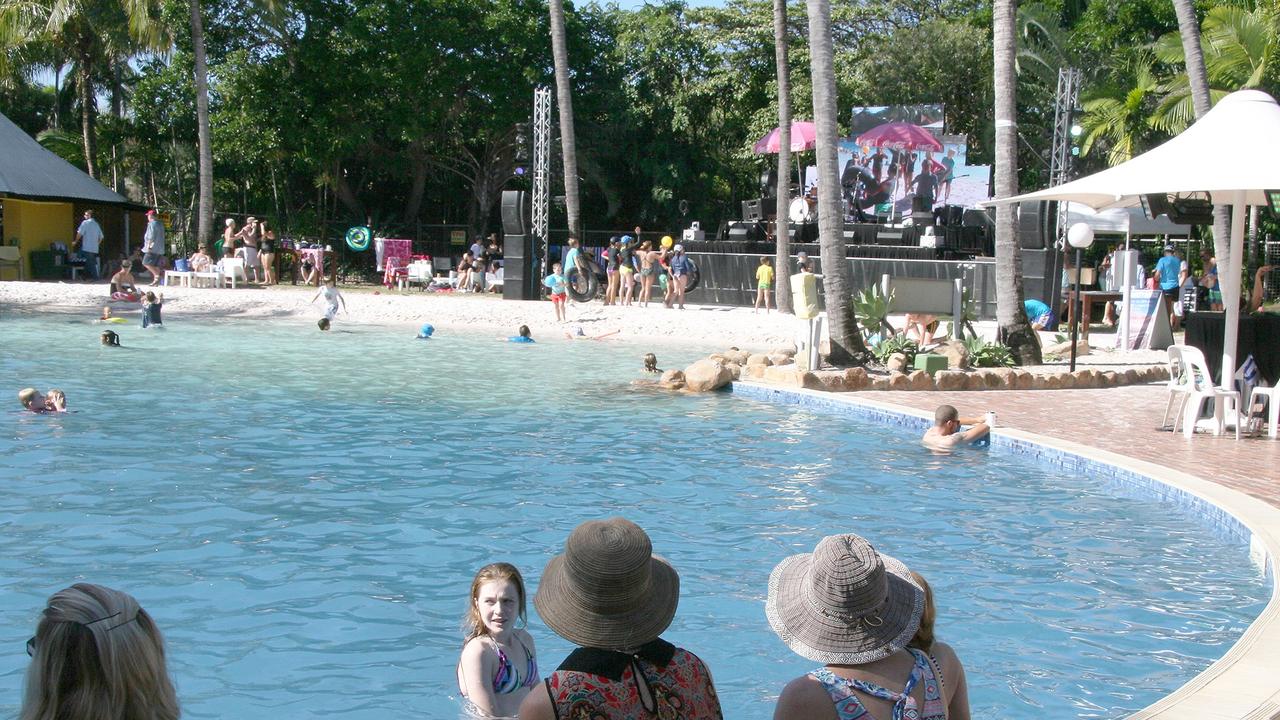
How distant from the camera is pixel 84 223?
29.1 metres

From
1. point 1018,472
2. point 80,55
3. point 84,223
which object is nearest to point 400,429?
point 1018,472

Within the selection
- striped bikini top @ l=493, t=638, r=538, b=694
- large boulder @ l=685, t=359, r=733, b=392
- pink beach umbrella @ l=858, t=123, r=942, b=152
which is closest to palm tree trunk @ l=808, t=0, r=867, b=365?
large boulder @ l=685, t=359, r=733, b=392

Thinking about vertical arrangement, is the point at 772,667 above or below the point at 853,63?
below

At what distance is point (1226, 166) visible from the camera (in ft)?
33.8

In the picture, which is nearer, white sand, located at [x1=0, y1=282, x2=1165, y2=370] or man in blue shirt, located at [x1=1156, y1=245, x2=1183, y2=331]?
white sand, located at [x1=0, y1=282, x2=1165, y2=370]

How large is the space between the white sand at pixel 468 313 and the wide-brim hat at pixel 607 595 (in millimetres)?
Result: 17255

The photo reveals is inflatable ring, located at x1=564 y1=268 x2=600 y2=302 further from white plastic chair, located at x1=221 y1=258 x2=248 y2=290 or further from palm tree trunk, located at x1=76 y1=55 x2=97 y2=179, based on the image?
palm tree trunk, located at x1=76 y1=55 x2=97 y2=179

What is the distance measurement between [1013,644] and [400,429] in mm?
7119

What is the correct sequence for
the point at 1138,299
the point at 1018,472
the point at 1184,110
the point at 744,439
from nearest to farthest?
the point at 1018,472 → the point at 744,439 → the point at 1138,299 → the point at 1184,110

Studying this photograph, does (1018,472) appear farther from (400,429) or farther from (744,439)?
(400,429)

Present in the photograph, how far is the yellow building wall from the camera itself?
2967 cm

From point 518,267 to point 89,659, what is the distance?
2415cm

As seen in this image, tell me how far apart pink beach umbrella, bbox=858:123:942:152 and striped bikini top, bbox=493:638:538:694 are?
1296 inches

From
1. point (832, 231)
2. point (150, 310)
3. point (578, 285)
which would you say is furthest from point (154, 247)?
point (832, 231)
